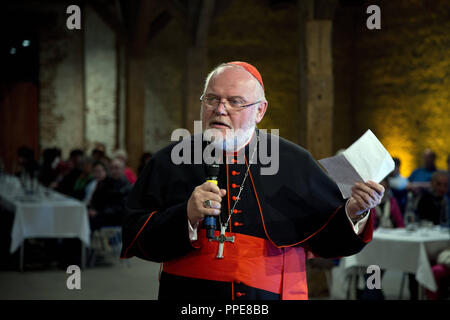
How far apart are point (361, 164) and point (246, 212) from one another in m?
0.47

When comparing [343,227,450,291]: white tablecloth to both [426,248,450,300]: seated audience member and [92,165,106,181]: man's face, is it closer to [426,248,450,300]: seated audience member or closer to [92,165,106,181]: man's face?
[426,248,450,300]: seated audience member

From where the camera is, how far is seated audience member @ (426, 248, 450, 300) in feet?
18.3

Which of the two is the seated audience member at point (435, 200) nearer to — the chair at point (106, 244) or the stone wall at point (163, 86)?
the chair at point (106, 244)

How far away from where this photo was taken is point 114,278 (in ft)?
25.0

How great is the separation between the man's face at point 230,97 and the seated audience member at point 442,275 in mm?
3790

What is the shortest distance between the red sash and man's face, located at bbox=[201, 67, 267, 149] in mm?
377

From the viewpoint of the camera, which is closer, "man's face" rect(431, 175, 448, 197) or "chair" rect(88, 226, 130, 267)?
"man's face" rect(431, 175, 448, 197)

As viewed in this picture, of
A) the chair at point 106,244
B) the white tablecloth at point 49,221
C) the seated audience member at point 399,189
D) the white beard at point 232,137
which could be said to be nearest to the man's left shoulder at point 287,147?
the white beard at point 232,137

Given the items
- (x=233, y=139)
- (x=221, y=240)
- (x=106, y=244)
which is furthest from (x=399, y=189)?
(x=221, y=240)

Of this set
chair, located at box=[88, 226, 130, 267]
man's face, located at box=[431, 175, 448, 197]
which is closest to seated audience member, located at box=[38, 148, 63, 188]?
chair, located at box=[88, 226, 130, 267]

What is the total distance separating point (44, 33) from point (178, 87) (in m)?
3.53

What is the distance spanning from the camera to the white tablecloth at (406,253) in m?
5.62

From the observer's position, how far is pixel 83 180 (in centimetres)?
949

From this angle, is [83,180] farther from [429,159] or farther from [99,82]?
[99,82]
